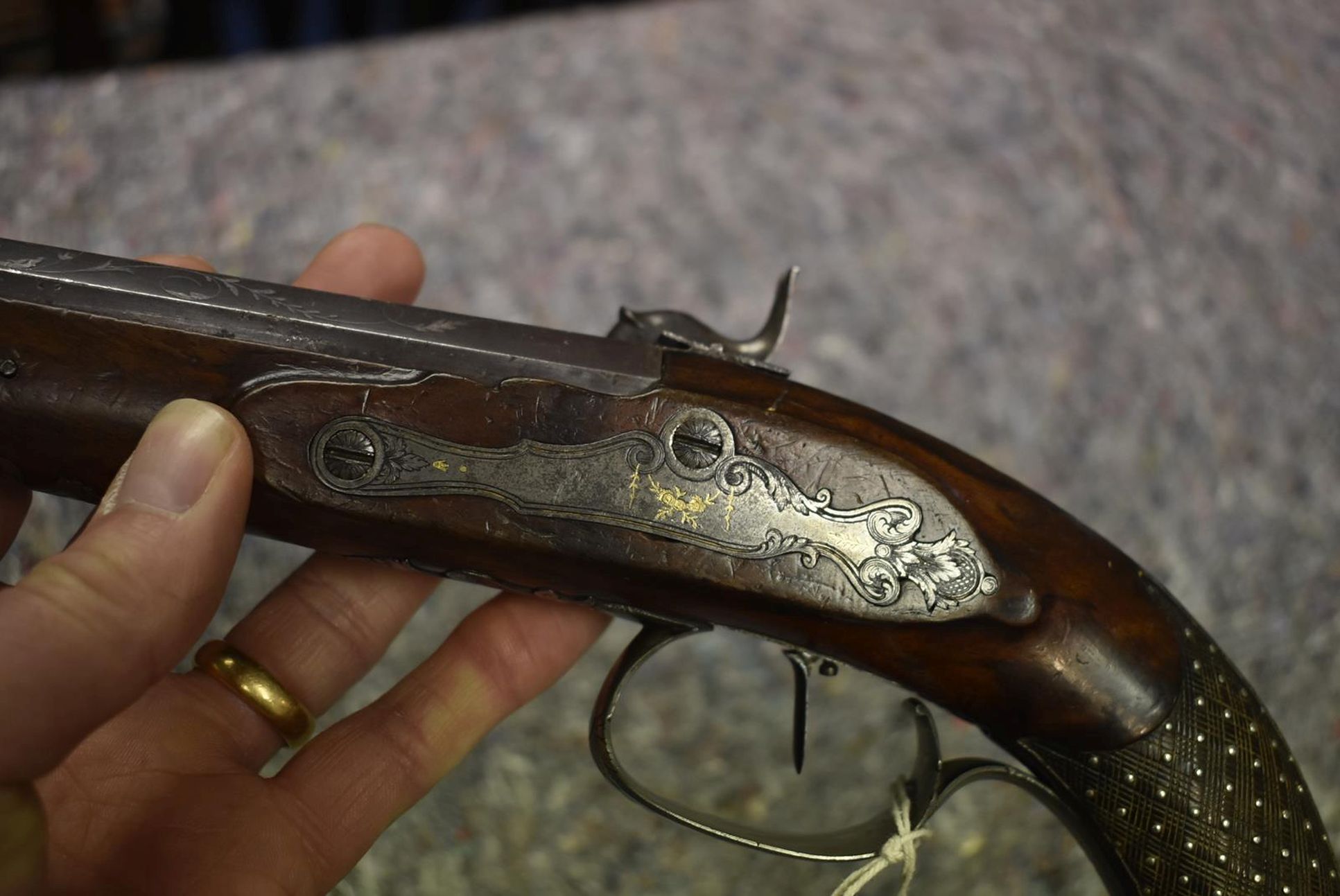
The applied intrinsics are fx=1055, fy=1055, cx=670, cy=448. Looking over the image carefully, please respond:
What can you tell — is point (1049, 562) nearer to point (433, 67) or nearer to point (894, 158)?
point (894, 158)

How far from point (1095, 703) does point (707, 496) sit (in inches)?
28.5

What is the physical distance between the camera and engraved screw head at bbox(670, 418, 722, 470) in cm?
166

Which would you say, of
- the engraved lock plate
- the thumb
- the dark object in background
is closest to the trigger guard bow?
the engraved lock plate

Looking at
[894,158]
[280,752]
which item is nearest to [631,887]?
[280,752]

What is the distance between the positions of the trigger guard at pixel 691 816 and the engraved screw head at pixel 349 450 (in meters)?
0.57

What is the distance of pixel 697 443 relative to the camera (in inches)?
65.8

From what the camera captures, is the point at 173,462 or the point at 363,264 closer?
the point at 173,462

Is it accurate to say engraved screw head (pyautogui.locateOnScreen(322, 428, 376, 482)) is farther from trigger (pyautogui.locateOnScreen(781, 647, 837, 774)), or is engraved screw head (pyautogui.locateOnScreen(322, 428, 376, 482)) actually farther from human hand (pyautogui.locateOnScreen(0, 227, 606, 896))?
trigger (pyautogui.locateOnScreen(781, 647, 837, 774))

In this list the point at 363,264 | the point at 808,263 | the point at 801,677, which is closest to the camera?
the point at 801,677

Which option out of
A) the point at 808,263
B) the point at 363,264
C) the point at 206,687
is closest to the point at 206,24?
the point at 363,264

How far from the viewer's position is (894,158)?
3.18m

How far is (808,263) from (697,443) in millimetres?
1470

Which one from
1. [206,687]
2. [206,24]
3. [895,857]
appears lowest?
[206,687]

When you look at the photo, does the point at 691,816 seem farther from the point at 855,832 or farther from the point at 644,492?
the point at 644,492
